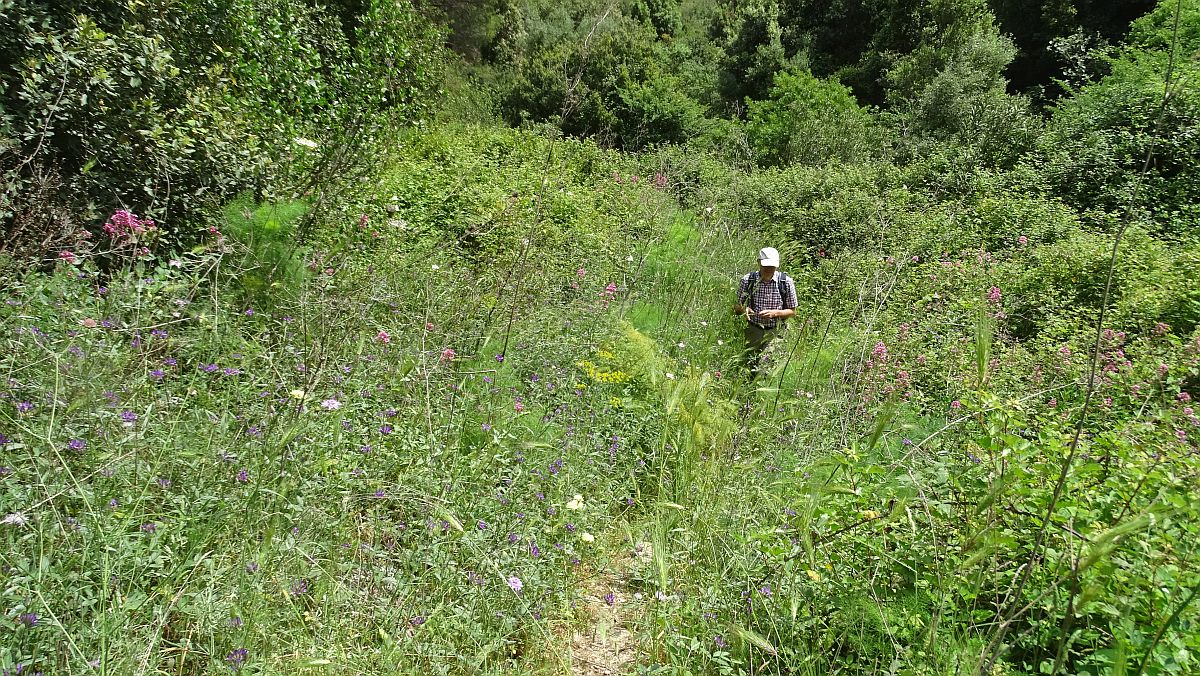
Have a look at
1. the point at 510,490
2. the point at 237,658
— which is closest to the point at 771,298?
the point at 510,490

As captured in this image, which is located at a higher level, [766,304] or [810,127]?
[810,127]

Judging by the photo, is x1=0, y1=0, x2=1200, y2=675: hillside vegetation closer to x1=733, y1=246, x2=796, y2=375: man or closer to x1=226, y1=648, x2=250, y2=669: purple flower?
x1=226, y1=648, x2=250, y2=669: purple flower

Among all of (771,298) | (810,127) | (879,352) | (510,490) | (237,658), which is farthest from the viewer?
(810,127)

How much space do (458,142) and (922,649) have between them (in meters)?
9.63

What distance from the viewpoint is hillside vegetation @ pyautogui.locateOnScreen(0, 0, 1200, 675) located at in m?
1.69

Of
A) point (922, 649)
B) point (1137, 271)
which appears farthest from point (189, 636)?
point (1137, 271)

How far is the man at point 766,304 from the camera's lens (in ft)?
17.0

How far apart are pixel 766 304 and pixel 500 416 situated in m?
3.06

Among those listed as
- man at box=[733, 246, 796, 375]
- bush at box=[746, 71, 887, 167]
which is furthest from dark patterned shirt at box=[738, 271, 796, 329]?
bush at box=[746, 71, 887, 167]

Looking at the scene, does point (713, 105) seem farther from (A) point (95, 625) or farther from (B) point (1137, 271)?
(A) point (95, 625)

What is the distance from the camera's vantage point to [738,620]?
219 centimetres

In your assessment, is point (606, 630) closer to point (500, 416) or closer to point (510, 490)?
point (510, 490)

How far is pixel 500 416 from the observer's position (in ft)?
9.88

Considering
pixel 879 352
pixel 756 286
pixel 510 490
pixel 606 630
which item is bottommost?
pixel 606 630
